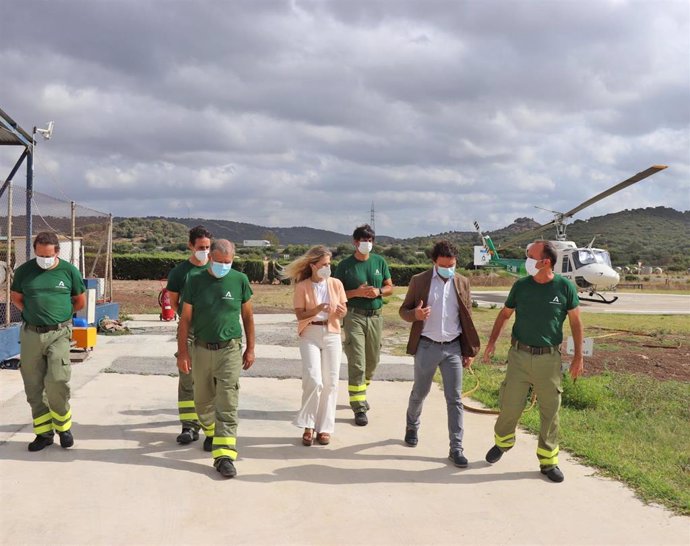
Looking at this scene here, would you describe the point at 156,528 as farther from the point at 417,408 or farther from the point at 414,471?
the point at 417,408

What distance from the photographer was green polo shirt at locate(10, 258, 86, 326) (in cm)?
564

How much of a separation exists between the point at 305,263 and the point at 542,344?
90.0 inches

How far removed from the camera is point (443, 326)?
578 cm

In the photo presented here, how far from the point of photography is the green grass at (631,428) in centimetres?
514

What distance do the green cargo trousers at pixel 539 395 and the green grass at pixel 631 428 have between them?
1.92 feet

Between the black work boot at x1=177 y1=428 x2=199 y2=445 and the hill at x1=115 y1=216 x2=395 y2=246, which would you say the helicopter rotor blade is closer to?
the black work boot at x1=177 y1=428 x2=199 y2=445

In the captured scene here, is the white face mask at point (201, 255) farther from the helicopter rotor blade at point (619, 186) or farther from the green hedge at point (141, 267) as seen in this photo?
the green hedge at point (141, 267)

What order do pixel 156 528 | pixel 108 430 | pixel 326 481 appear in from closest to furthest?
pixel 156 528
pixel 326 481
pixel 108 430

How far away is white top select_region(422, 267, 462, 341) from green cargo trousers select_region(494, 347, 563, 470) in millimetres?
582

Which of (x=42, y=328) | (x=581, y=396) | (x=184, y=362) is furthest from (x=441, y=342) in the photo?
(x=42, y=328)

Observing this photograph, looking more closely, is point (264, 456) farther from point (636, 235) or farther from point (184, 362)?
point (636, 235)

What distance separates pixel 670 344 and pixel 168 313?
12.1m

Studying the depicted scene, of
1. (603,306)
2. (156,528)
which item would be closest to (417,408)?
(156,528)

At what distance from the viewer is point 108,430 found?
6.23 m
